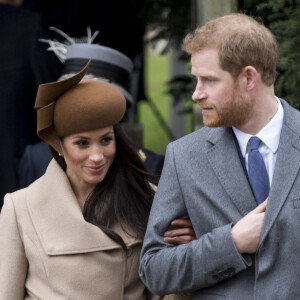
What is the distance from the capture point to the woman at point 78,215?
3918mm

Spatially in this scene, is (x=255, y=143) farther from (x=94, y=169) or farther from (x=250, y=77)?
(x=94, y=169)

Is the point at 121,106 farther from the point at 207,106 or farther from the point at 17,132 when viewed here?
the point at 17,132

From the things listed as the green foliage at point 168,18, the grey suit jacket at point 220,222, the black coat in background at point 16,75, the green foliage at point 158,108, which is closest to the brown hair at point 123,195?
the grey suit jacket at point 220,222

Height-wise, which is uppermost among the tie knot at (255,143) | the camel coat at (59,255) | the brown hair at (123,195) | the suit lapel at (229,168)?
the tie knot at (255,143)

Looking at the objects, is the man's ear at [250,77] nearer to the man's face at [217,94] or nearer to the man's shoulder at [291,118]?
the man's face at [217,94]

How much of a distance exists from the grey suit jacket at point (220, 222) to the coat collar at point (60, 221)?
43 cm

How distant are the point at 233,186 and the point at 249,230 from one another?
0.19m

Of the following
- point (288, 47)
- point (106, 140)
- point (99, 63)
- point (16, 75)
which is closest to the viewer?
point (106, 140)

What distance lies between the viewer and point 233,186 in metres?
3.38

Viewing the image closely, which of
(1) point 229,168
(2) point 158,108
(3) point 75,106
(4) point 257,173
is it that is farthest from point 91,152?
(2) point 158,108

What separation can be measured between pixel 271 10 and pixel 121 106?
48.2 inches

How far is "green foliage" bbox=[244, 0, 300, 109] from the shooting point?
4.51m

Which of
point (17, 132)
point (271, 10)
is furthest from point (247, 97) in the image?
point (17, 132)

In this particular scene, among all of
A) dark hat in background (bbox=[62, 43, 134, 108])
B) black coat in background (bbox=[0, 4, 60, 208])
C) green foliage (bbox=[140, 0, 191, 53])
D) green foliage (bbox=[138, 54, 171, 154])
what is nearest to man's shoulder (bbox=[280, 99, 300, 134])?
dark hat in background (bbox=[62, 43, 134, 108])
